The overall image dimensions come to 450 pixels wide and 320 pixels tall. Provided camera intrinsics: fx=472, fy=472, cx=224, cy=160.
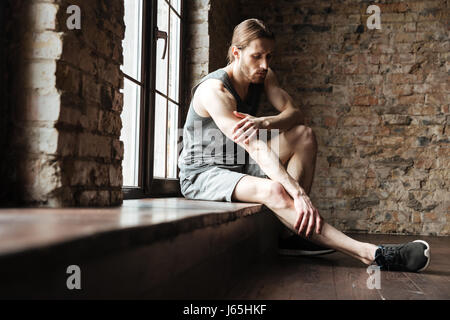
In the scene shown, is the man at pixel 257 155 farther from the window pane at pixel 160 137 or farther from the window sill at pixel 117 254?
the window pane at pixel 160 137

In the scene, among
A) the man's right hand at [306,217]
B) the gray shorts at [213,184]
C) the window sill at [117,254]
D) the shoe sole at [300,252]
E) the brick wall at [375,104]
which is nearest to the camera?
the window sill at [117,254]

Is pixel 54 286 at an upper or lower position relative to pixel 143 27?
lower

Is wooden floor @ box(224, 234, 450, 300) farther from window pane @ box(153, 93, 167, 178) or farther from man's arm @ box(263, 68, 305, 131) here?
window pane @ box(153, 93, 167, 178)

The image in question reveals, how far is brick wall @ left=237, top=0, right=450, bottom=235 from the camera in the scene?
16.1ft

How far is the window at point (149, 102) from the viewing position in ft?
9.69

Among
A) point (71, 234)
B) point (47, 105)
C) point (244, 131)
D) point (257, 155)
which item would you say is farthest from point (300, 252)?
point (71, 234)

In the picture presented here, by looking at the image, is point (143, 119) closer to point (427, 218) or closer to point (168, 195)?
point (168, 195)

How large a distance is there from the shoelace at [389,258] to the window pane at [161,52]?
78.3 inches

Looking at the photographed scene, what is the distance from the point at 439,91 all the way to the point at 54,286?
16.1 ft

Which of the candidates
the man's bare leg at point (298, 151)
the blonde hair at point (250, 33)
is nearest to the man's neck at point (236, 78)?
the blonde hair at point (250, 33)

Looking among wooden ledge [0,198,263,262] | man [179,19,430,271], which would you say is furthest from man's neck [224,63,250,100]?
wooden ledge [0,198,263,262]

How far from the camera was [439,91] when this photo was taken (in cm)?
491
